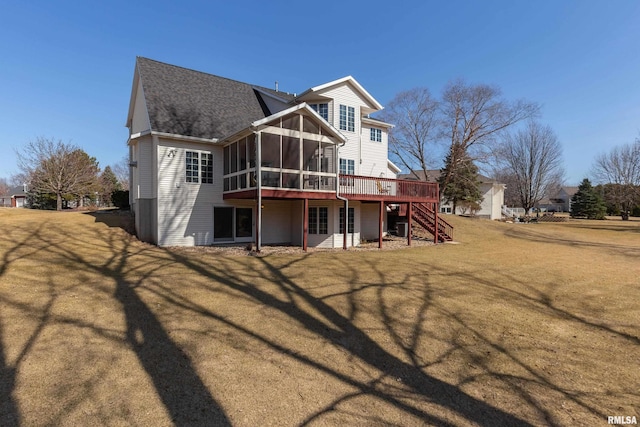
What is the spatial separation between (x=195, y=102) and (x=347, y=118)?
8.51 meters

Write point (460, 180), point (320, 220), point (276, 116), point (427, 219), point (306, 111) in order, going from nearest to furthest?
point (276, 116), point (306, 111), point (320, 220), point (427, 219), point (460, 180)

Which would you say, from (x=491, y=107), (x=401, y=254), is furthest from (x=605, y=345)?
(x=491, y=107)

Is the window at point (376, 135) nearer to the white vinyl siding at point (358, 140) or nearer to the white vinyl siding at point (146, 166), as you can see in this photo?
the white vinyl siding at point (358, 140)

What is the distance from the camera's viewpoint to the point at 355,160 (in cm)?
1933

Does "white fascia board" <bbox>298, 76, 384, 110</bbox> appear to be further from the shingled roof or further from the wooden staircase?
the wooden staircase

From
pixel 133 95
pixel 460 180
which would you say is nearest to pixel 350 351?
pixel 133 95

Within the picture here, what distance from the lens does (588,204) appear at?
54.6 meters

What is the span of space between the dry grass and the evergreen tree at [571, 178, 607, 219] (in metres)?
57.4

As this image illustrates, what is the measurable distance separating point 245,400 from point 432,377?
8.71ft

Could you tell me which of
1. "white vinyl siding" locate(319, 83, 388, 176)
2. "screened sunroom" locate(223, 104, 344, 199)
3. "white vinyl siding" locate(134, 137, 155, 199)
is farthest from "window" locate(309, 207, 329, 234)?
"white vinyl siding" locate(134, 137, 155, 199)

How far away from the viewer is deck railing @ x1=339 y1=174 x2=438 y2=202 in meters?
15.9

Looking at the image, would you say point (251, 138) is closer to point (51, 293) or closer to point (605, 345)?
point (51, 293)

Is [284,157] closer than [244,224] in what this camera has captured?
Yes

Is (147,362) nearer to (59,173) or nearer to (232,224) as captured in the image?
(232,224)
